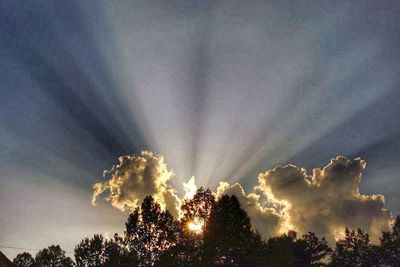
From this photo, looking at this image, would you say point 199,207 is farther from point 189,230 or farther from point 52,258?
point 52,258

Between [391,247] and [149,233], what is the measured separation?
2760 inches

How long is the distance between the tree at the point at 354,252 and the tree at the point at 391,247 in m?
2.19

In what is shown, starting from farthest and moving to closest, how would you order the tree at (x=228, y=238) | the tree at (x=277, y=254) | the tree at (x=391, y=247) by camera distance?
the tree at (x=391, y=247) < the tree at (x=277, y=254) < the tree at (x=228, y=238)

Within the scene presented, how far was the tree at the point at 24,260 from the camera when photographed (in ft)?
366

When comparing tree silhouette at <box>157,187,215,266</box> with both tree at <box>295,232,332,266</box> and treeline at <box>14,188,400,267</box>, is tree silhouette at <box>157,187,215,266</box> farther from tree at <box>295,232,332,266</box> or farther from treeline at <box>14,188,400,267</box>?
tree at <box>295,232,332,266</box>

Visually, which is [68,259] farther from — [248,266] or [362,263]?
[362,263]

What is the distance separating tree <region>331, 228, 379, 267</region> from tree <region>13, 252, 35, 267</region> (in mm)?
Result: 86315

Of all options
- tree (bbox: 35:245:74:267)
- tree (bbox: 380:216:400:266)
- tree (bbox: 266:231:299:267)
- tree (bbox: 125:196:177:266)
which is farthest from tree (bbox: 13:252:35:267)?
tree (bbox: 380:216:400:266)

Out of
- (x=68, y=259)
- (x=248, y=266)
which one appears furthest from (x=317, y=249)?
(x=68, y=259)

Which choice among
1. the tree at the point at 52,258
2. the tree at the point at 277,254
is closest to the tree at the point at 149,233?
the tree at the point at 277,254

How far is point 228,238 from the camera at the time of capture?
2486 inches

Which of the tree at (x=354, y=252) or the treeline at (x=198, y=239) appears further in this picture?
the tree at (x=354, y=252)

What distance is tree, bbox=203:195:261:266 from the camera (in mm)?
62250

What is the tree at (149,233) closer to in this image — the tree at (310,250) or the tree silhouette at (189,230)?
the tree silhouette at (189,230)
